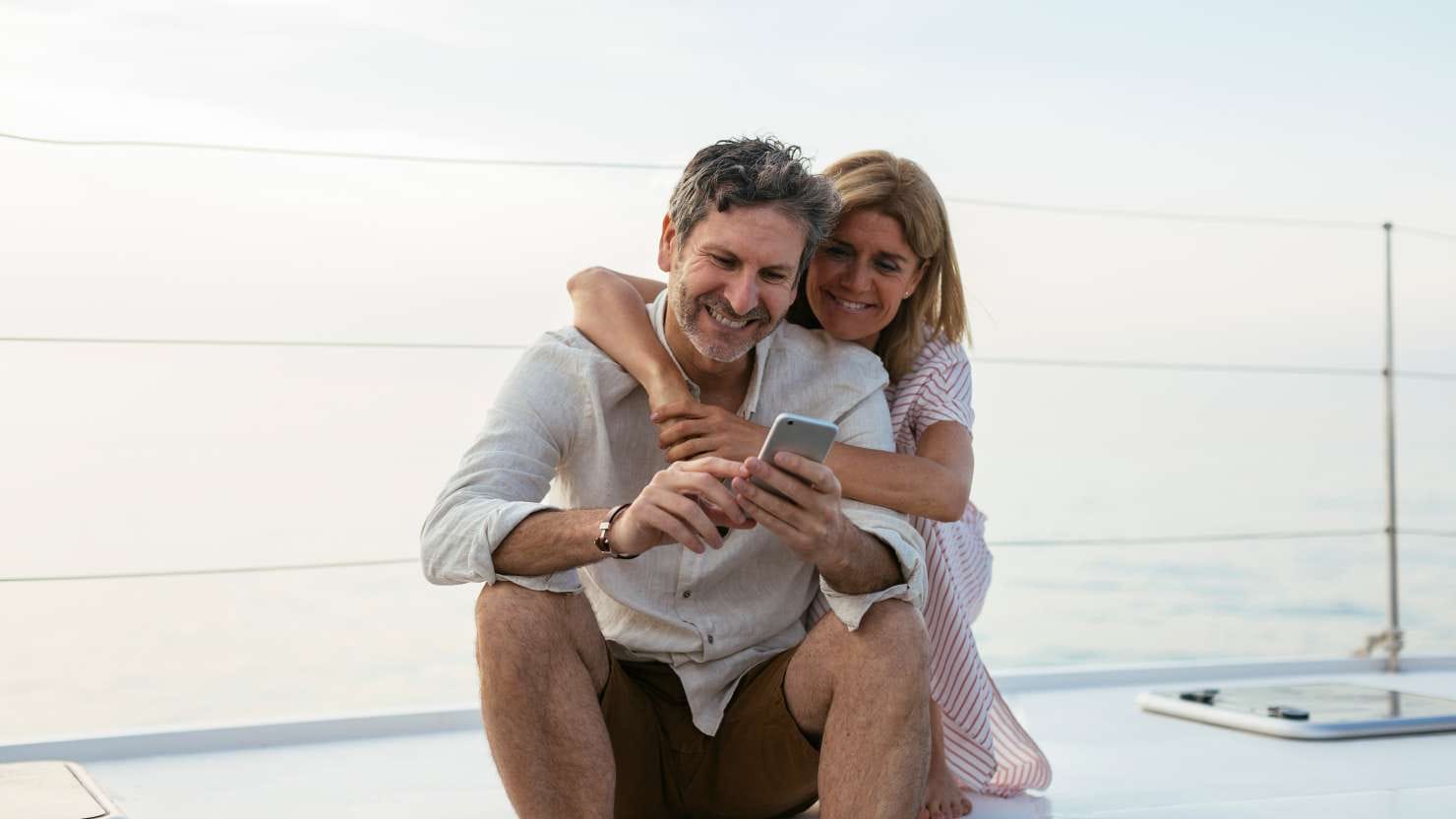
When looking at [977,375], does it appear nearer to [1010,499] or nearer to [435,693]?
[1010,499]

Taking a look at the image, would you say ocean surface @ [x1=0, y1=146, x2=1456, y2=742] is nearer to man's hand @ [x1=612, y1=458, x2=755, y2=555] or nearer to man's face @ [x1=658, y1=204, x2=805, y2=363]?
man's face @ [x1=658, y1=204, x2=805, y2=363]

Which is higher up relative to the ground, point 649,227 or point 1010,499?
point 649,227

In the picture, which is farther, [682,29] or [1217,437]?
[1217,437]

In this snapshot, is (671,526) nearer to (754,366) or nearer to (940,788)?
(754,366)

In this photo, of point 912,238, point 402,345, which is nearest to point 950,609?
point 912,238

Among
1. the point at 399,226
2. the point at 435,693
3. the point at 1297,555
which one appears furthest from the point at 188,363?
the point at 1297,555

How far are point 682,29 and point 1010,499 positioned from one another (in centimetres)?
463

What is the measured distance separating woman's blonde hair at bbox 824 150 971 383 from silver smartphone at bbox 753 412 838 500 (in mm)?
510

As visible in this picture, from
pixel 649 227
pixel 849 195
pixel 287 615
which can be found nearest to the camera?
pixel 849 195

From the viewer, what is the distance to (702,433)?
155 cm

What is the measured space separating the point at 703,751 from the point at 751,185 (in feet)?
1.95

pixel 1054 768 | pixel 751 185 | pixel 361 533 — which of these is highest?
pixel 751 185

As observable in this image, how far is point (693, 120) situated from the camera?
1114 cm

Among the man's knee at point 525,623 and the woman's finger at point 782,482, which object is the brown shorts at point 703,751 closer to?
the man's knee at point 525,623
